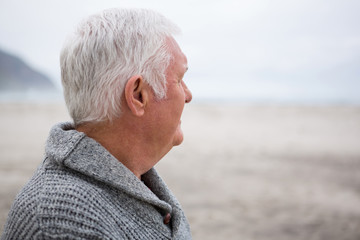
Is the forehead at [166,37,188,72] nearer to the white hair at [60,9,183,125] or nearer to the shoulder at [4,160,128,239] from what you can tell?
the white hair at [60,9,183,125]

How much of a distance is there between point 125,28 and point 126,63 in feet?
0.43

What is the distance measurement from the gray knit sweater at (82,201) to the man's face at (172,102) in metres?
0.23

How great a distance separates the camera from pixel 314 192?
6.82 meters

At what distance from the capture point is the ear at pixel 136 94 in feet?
3.96

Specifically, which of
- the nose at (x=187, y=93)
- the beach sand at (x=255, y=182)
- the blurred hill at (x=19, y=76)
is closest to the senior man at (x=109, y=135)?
the nose at (x=187, y=93)

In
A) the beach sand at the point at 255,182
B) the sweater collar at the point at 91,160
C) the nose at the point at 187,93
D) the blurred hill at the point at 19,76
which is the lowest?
the blurred hill at the point at 19,76

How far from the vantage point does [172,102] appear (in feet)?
4.40

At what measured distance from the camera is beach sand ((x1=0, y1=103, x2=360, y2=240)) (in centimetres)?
515

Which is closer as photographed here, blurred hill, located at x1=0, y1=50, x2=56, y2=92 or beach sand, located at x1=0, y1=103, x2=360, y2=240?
beach sand, located at x1=0, y1=103, x2=360, y2=240

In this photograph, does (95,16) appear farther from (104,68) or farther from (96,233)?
(96,233)

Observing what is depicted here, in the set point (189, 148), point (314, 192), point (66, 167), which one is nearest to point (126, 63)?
point (66, 167)

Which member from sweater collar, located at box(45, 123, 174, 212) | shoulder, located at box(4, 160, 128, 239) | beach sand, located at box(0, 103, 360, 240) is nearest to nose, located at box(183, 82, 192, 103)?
sweater collar, located at box(45, 123, 174, 212)

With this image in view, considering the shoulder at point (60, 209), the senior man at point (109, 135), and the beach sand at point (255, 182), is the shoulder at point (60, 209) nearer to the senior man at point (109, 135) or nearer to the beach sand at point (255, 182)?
the senior man at point (109, 135)

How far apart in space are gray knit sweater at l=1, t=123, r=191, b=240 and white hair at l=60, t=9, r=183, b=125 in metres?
0.14
